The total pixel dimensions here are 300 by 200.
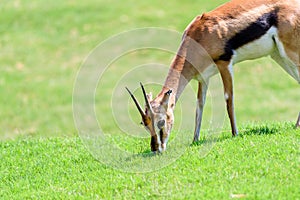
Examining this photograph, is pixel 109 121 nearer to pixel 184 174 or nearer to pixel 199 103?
pixel 199 103

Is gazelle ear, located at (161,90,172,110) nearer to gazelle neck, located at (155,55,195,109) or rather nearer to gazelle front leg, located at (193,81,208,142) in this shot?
gazelle neck, located at (155,55,195,109)

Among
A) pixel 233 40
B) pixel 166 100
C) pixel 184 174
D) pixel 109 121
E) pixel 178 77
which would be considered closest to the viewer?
pixel 184 174

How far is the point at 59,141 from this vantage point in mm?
12852

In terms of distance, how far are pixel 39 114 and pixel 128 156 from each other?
13921mm

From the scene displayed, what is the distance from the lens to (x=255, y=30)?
11.6 m

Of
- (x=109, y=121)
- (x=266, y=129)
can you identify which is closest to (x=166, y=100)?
(x=266, y=129)

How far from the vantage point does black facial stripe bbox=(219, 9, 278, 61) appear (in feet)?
38.0

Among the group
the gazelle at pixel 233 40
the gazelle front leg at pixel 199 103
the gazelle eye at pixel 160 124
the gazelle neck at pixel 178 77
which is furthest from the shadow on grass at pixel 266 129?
the gazelle eye at pixel 160 124

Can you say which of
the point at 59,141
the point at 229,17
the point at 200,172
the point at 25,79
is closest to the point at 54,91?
the point at 25,79

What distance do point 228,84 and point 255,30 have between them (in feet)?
3.27

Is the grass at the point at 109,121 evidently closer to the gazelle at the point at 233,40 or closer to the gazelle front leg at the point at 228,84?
the gazelle front leg at the point at 228,84

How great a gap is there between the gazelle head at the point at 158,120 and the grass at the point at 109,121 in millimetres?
228

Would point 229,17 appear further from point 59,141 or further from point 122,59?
point 122,59

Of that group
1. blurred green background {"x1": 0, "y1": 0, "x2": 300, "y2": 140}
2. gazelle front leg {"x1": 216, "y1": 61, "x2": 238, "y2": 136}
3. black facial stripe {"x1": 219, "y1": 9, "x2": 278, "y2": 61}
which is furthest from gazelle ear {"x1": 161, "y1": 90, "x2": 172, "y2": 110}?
blurred green background {"x1": 0, "y1": 0, "x2": 300, "y2": 140}
